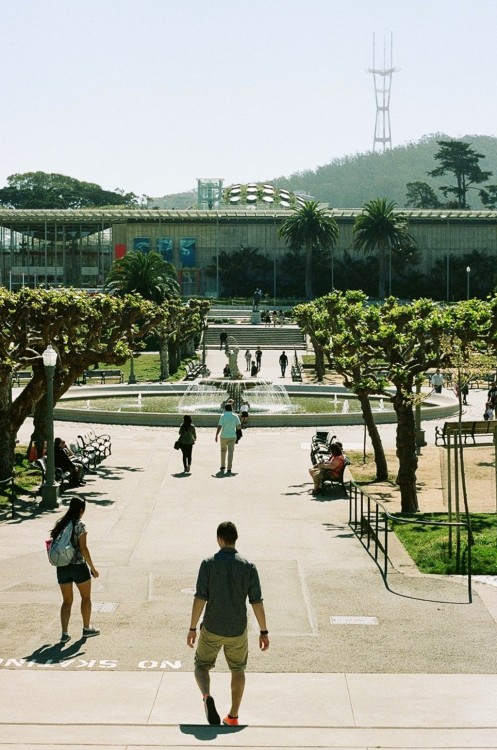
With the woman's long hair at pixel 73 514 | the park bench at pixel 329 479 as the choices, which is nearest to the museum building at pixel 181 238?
the park bench at pixel 329 479

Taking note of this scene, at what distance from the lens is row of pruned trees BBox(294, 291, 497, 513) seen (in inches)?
842

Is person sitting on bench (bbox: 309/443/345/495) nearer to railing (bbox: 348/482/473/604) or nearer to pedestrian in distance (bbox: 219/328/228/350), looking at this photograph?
railing (bbox: 348/482/473/604)

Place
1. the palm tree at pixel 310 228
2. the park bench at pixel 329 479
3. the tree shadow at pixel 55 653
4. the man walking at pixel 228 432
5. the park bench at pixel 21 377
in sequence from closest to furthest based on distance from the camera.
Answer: the tree shadow at pixel 55 653
the park bench at pixel 329 479
the man walking at pixel 228 432
the park bench at pixel 21 377
the palm tree at pixel 310 228

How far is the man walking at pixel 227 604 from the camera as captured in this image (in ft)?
26.7

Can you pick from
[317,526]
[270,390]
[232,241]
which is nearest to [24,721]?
[317,526]

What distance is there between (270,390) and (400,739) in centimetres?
3515

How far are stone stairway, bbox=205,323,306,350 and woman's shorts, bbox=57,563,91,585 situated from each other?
2908 inches

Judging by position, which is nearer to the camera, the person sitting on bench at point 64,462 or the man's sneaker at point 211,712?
the man's sneaker at point 211,712

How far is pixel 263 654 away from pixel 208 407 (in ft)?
101

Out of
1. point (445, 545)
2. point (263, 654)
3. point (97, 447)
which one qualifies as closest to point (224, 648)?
point (263, 654)

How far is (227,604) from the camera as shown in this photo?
322 inches

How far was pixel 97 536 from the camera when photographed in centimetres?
1706

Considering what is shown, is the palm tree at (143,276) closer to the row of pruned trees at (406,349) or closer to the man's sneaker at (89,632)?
the row of pruned trees at (406,349)

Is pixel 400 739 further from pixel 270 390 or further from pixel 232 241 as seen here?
pixel 232 241
